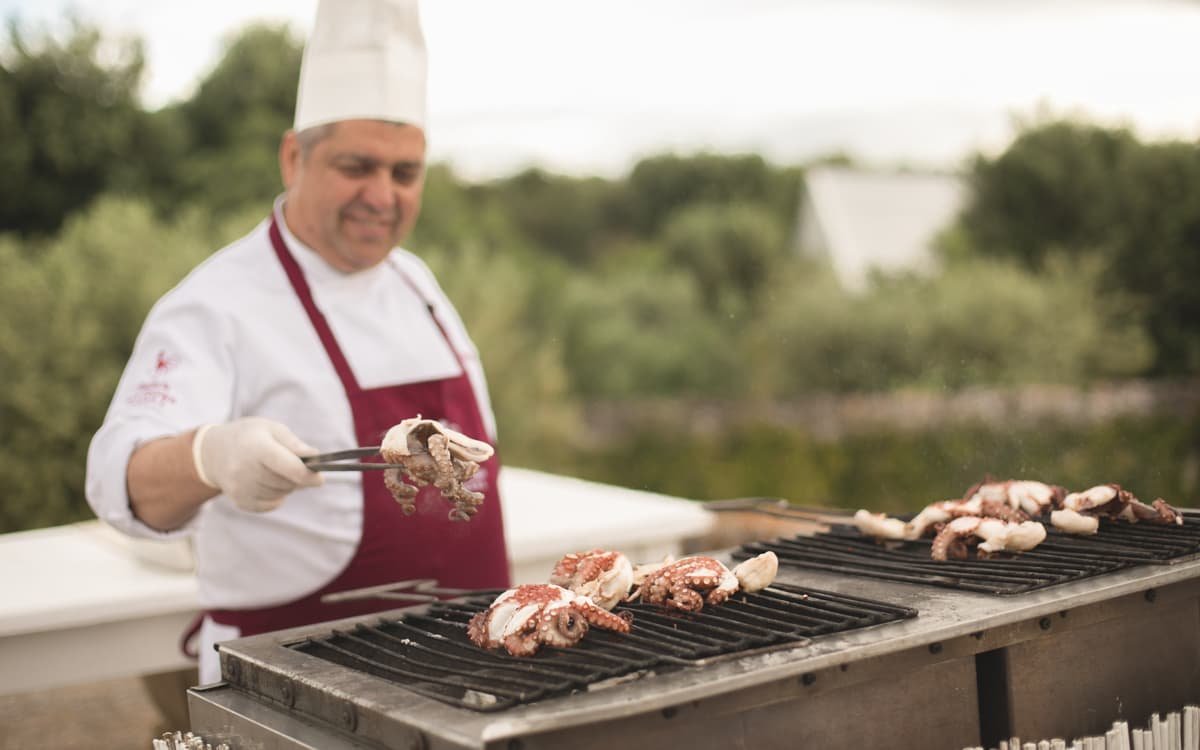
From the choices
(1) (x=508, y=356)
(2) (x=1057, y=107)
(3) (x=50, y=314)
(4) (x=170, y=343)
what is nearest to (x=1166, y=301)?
(2) (x=1057, y=107)

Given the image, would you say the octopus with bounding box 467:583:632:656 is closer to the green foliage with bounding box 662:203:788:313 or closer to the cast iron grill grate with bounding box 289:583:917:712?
the cast iron grill grate with bounding box 289:583:917:712

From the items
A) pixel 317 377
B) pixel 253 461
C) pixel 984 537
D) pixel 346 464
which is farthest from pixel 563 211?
pixel 346 464

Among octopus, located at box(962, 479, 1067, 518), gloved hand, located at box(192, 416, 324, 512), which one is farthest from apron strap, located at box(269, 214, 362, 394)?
octopus, located at box(962, 479, 1067, 518)

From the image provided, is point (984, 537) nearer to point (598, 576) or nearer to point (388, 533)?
point (598, 576)

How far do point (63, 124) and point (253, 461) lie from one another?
33.0ft

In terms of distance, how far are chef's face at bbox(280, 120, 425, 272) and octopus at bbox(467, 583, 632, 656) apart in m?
1.26

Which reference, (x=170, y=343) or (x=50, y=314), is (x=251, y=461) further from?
(x=50, y=314)

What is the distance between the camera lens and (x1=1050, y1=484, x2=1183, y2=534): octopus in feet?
8.46

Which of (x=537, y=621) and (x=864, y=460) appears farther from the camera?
(x=864, y=460)

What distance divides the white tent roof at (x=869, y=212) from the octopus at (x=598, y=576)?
Answer: 17.7 metres

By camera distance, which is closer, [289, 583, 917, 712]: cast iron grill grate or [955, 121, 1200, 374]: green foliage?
[289, 583, 917, 712]: cast iron grill grate

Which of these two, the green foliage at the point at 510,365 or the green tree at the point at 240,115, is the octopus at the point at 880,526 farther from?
the green tree at the point at 240,115

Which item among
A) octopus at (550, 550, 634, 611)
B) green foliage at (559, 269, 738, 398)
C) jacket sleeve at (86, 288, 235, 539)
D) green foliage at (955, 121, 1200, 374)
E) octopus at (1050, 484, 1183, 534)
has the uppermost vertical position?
green foliage at (955, 121, 1200, 374)

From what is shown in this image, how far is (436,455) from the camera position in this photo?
1.90m
